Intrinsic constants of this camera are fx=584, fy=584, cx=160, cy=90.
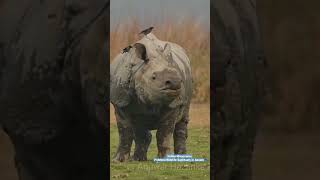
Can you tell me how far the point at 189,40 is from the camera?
8.37 ft

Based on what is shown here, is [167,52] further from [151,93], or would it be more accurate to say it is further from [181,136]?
[181,136]

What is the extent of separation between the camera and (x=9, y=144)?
102 inches

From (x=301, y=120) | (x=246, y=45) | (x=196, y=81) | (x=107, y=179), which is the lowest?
(x=107, y=179)

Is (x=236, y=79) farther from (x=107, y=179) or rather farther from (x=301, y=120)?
(x=107, y=179)

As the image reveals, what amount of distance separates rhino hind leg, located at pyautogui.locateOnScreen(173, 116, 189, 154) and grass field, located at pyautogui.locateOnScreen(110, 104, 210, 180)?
0.02 m

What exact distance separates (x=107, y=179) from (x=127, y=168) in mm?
99

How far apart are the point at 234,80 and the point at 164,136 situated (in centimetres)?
40

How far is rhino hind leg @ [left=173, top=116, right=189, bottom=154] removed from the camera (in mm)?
2566

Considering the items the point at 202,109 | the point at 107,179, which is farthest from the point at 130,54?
the point at 107,179

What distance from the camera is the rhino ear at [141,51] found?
2559mm

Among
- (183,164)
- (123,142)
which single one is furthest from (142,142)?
(183,164)

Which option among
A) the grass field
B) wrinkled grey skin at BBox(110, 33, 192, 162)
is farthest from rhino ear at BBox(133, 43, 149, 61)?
the grass field

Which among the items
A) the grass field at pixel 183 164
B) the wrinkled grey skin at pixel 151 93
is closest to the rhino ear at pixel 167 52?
the wrinkled grey skin at pixel 151 93

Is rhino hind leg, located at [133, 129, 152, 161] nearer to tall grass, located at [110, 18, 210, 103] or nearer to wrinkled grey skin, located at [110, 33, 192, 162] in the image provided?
wrinkled grey skin, located at [110, 33, 192, 162]
